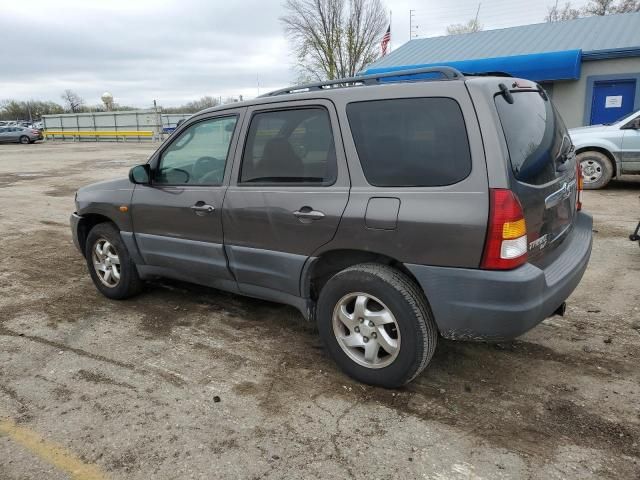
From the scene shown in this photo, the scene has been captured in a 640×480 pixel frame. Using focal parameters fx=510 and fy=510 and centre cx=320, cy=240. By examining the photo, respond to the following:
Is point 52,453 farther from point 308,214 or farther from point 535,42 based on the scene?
point 535,42

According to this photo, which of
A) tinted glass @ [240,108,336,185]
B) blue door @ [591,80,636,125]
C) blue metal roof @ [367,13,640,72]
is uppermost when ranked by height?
blue metal roof @ [367,13,640,72]

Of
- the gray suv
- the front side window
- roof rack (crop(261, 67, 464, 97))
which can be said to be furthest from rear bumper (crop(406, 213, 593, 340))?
the front side window

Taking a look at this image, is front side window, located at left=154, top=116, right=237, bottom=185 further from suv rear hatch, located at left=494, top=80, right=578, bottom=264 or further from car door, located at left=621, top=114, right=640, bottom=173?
car door, located at left=621, top=114, right=640, bottom=173

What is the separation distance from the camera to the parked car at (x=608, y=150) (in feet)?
32.2

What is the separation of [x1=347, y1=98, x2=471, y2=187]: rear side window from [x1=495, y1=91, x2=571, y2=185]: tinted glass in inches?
10.4

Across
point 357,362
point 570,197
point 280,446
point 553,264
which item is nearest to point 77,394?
point 280,446

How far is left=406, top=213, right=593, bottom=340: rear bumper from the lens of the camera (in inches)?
105

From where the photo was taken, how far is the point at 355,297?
3148mm

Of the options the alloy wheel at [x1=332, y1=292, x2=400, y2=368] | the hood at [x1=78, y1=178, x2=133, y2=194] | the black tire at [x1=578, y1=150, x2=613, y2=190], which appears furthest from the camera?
the black tire at [x1=578, y1=150, x2=613, y2=190]

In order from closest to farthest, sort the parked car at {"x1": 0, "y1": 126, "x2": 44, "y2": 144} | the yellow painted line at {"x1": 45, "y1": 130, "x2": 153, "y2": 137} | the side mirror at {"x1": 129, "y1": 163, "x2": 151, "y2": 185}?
the side mirror at {"x1": 129, "y1": 163, "x2": 151, "y2": 185}, the parked car at {"x1": 0, "y1": 126, "x2": 44, "y2": 144}, the yellow painted line at {"x1": 45, "y1": 130, "x2": 153, "y2": 137}

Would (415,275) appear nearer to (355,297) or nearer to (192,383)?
(355,297)

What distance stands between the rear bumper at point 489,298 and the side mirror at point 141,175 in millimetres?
2468

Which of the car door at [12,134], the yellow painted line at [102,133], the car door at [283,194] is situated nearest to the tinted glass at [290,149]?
the car door at [283,194]

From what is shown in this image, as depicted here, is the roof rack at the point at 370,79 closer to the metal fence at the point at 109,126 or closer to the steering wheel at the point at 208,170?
the steering wheel at the point at 208,170
